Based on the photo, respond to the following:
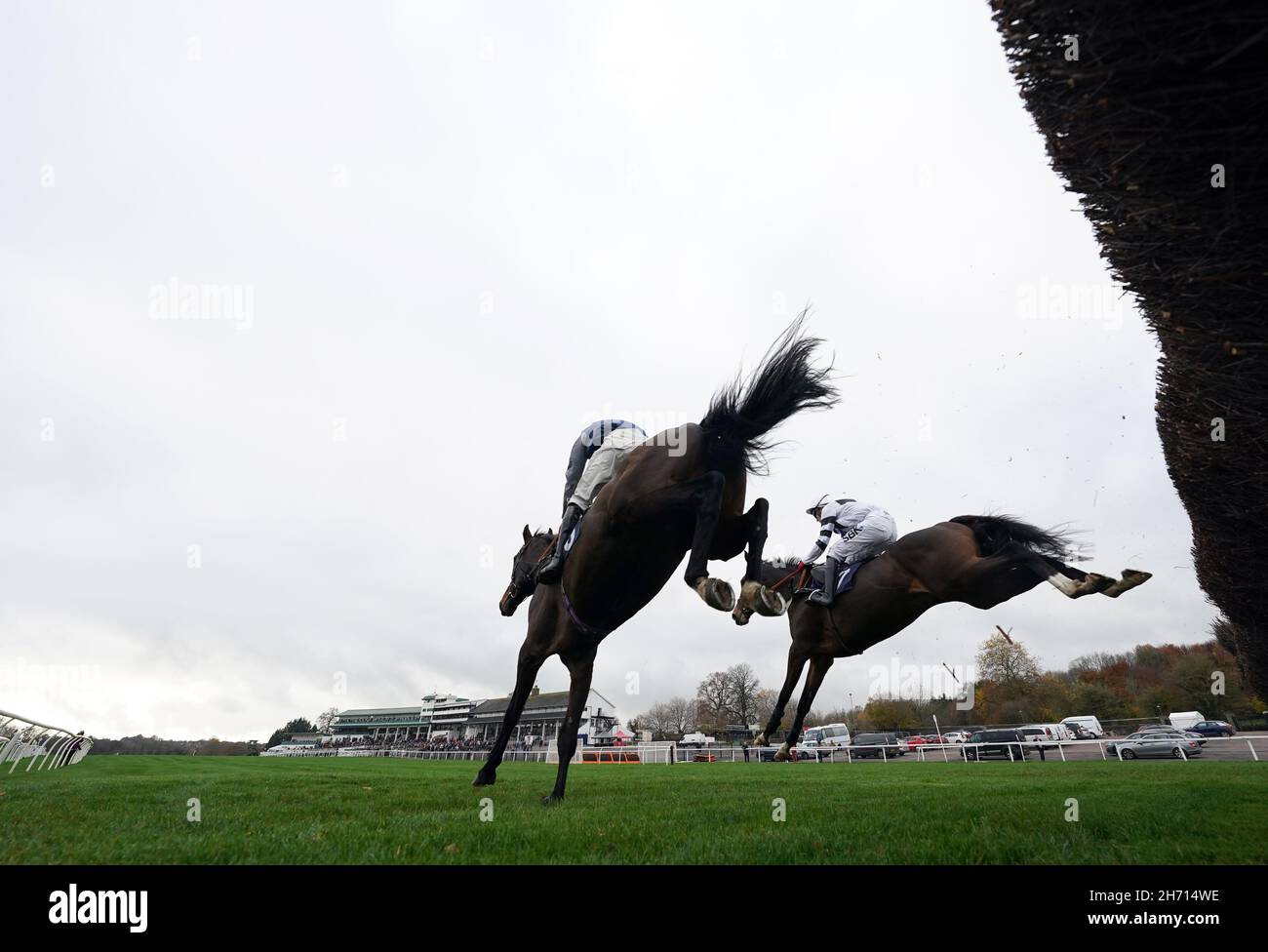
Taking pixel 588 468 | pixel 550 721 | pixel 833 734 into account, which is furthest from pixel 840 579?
pixel 550 721

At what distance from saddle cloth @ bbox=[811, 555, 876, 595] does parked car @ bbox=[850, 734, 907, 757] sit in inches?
1238

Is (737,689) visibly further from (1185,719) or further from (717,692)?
(1185,719)

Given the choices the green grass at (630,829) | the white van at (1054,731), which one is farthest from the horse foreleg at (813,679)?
the white van at (1054,731)

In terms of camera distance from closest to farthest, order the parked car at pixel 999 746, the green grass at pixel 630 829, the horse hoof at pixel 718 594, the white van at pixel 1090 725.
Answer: the green grass at pixel 630 829, the horse hoof at pixel 718 594, the parked car at pixel 999 746, the white van at pixel 1090 725

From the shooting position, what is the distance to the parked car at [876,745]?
37.6 meters

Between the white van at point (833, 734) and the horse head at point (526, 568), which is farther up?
the horse head at point (526, 568)

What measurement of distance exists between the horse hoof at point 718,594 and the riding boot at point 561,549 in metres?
2.33

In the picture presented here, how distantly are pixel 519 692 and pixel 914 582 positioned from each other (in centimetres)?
510

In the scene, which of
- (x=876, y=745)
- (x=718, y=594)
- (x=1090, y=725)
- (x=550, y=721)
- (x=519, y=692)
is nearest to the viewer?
(x=718, y=594)

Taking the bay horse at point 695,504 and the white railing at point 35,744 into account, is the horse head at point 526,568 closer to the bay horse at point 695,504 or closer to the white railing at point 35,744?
the bay horse at point 695,504

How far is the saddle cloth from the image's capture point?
27.8ft

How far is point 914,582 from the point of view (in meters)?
8.00
